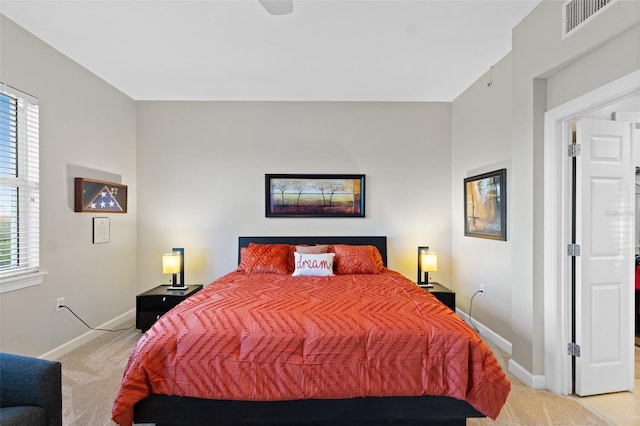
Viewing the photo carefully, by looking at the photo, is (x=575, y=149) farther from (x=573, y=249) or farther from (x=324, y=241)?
(x=324, y=241)

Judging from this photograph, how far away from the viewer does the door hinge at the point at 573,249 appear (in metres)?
2.34

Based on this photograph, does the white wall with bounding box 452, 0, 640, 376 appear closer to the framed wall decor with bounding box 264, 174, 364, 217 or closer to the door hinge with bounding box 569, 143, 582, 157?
the door hinge with bounding box 569, 143, 582, 157

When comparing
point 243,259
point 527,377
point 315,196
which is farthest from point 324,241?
point 527,377

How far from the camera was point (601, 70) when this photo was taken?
1986 millimetres

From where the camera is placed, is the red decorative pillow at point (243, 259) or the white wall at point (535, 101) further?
the red decorative pillow at point (243, 259)

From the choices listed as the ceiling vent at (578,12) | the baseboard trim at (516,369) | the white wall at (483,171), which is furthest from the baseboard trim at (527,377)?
the ceiling vent at (578,12)

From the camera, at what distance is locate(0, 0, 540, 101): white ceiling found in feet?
7.91

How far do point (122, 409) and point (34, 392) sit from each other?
0.42m

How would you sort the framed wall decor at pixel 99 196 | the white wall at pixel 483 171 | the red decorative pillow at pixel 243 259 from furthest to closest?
the red decorative pillow at pixel 243 259
the framed wall decor at pixel 99 196
the white wall at pixel 483 171

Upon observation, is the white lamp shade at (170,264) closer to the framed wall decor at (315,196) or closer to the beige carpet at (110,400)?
the beige carpet at (110,400)

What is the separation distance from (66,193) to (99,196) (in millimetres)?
411

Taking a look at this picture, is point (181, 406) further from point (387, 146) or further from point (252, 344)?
point (387, 146)

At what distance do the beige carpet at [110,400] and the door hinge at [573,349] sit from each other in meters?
0.31

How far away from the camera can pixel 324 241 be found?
4180mm
